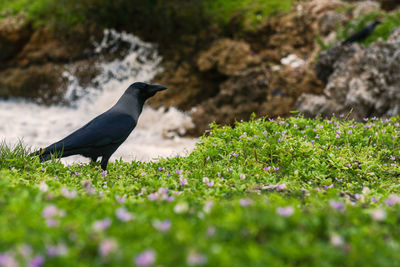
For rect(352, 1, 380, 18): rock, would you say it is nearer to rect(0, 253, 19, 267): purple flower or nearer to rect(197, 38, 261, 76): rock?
rect(197, 38, 261, 76): rock

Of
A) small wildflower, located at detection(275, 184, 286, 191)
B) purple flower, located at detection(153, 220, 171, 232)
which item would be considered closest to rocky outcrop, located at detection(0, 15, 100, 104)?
small wildflower, located at detection(275, 184, 286, 191)

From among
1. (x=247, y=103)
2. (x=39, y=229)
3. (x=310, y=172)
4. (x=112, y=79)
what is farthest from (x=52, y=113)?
(x=39, y=229)

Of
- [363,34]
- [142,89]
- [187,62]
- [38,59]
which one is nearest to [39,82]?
[38,59]

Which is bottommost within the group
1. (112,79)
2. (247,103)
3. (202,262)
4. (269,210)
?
(247,103)

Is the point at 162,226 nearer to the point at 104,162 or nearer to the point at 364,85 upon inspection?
the point at 104,162

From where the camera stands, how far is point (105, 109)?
13.4m

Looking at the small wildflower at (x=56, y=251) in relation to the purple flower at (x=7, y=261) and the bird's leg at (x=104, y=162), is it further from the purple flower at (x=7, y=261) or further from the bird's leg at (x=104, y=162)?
the bird's leg at (x=104, y=162)

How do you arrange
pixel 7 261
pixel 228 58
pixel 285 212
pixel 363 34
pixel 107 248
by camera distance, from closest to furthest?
pixel 7 261, pixel 107 248, pixel 285 212, pixel 363 34, pixel 228 58

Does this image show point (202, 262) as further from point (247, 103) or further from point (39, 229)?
point (247, 103)

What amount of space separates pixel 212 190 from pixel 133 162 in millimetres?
2176

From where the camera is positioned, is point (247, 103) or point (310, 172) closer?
point (310, 172)

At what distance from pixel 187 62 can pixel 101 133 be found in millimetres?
8737

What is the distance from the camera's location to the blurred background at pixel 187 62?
9.99 meters

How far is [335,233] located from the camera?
79.7 inches
